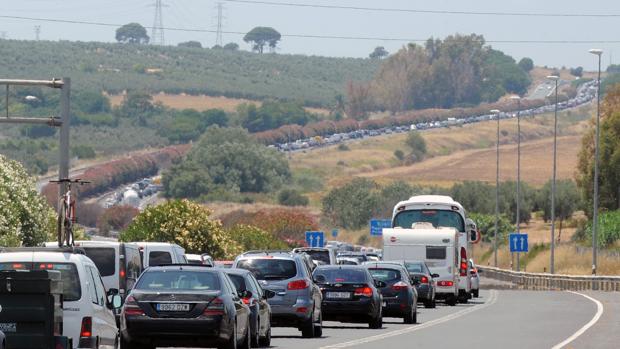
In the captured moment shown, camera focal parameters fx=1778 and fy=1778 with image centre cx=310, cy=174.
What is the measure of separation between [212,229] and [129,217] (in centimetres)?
6221

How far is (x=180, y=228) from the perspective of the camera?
2869 inches

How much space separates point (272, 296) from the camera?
3181cm

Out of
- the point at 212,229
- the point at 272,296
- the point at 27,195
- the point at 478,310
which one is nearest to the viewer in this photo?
the point at 272,296

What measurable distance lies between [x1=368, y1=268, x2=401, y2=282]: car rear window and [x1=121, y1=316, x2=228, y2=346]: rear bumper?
52.5ft

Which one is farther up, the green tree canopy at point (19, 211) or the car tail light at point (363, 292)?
the green tree canopy at point (19, 211)

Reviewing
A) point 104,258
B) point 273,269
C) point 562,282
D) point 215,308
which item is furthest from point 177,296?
point 562,282

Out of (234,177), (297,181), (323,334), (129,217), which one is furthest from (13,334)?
(297,181)

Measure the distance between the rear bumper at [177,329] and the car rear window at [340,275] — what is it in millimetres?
11870

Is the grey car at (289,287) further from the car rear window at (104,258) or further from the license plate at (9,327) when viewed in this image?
the license plate at (9,327)

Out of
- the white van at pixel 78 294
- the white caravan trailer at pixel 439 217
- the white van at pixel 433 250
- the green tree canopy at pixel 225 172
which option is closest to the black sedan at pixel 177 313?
the white van at pixel 78 294

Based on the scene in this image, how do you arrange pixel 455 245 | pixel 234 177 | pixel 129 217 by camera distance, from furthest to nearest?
pixel 234 177, pixel 129 217, pixel 455 245

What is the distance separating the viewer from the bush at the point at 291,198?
17650 centimetres

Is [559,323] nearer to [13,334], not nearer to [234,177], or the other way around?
[13,334]

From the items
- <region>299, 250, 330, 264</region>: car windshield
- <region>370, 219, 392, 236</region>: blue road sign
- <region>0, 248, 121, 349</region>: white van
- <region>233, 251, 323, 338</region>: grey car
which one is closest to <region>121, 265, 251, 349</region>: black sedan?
<region>0, 248, 121, 349</region>: white van
